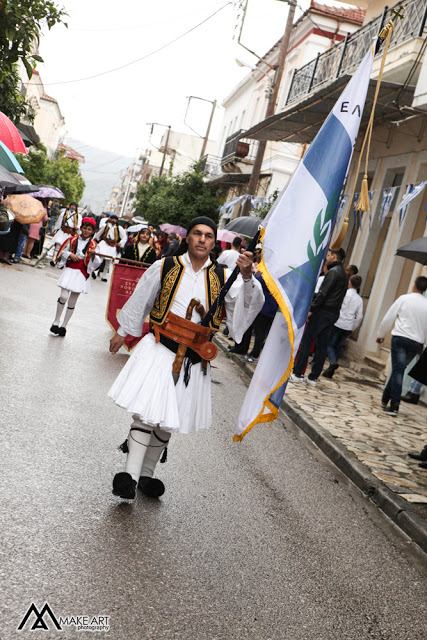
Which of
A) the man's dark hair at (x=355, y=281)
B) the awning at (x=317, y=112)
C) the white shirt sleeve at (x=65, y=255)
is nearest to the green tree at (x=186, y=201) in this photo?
the awning at (x=317, y=112)

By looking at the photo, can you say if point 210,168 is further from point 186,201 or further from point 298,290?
point 298,290

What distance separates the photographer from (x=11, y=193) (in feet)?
53.9

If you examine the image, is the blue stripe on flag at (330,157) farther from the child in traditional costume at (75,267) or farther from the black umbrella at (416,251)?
the child in traditional costume at (75,267)

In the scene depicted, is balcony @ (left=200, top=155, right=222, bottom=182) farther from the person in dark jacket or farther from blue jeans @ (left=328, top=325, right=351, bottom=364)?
the person in dark jacket

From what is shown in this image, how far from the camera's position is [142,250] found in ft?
40.8

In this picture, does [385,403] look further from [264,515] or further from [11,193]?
→ [11,193]

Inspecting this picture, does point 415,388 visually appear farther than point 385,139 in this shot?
No

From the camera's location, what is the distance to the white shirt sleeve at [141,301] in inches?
197

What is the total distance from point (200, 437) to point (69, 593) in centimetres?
385

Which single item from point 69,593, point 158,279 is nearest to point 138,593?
point 69,593

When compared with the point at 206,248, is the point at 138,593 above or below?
below

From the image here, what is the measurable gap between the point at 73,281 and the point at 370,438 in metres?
5.06

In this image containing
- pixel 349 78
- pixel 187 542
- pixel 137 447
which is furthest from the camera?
pixel 349 78

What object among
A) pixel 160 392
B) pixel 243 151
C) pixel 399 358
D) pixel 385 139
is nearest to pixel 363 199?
pixel 160 392
